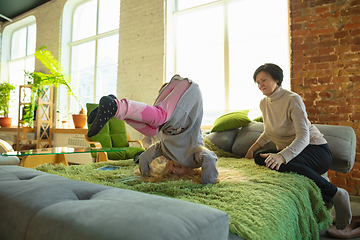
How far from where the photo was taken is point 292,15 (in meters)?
3.17

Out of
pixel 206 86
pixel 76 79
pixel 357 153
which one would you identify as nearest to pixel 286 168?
pixel 357 153

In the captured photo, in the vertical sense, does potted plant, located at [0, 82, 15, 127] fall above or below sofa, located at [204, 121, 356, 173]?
above

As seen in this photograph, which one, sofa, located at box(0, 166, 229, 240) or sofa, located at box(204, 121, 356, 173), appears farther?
sofa, located at box(204, 121, 356, 173)

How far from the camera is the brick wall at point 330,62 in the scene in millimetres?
2791

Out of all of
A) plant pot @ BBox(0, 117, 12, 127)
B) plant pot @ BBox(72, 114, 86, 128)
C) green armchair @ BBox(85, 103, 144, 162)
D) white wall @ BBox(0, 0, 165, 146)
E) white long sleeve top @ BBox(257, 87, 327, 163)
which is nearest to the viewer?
white long sleeve top @ BBox(257, 87, 327, 163)

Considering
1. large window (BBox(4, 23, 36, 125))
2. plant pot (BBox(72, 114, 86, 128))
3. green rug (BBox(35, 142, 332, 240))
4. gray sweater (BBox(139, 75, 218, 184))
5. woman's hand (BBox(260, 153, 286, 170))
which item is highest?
large window (BBox(4, 23, 36, 125))

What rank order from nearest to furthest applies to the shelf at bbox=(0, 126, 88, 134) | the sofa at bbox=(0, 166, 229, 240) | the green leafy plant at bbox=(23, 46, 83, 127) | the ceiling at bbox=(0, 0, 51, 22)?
the sofa at bbox=(0, 166, 229, 240) < the shelf at bbox=(0, 126, 88, 134) < the green leafy plant at bbox=(23, 46, 83, 127) < the ceiling at bbox=(0, 0, 51, 22)

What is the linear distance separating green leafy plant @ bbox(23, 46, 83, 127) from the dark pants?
5002 millimetres

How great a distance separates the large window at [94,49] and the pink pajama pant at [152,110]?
4443mm

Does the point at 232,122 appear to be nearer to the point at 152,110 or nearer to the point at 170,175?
the point at 170,175

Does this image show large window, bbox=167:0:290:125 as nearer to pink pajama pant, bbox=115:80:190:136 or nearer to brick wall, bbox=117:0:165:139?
brick wall, bbox=117:0:165:139

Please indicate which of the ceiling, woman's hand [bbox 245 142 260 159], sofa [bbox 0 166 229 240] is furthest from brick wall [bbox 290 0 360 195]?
the ceiling

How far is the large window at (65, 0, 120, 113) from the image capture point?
5.58 meters

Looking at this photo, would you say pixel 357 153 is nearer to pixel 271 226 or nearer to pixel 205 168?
pixel 205 168
